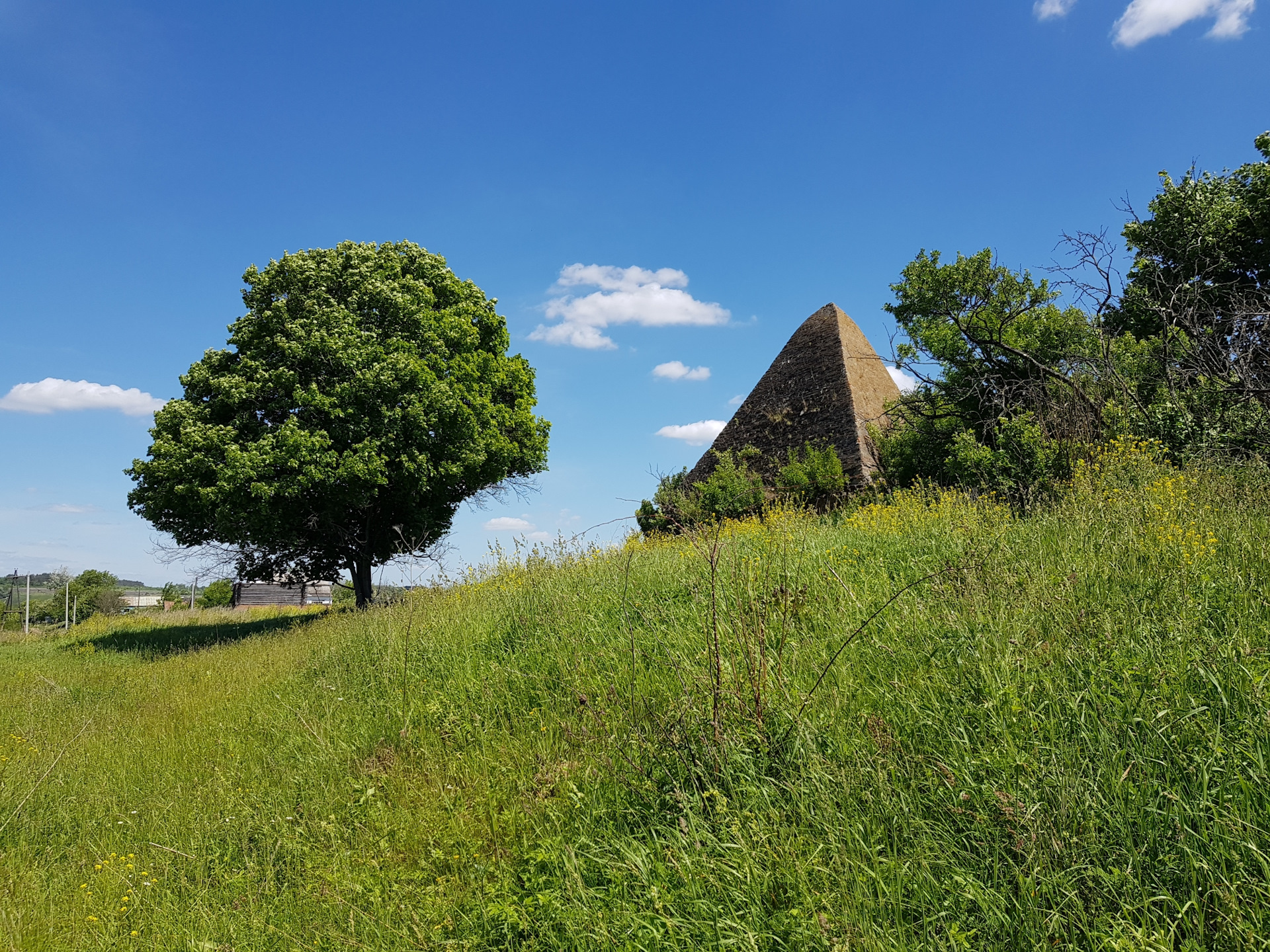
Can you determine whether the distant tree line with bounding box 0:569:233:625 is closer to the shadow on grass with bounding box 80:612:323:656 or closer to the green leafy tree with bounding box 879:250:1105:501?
the shadow on grass with bounding box 80:612:323:656

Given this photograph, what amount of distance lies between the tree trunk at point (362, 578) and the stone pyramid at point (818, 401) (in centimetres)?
1289

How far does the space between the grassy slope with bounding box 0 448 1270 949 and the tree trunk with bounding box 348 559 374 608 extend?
11.1 metres

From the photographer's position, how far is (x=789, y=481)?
23.0 metres

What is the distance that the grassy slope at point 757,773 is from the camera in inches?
99.5

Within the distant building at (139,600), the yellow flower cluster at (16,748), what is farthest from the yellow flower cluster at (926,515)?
the distant building at (139,600)

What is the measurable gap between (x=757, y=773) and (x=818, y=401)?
2342 centimetres

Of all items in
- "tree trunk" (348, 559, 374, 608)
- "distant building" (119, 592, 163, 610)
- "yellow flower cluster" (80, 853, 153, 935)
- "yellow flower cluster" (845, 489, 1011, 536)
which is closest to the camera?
"yellow flower cluster" (80, 853, 153, 935)

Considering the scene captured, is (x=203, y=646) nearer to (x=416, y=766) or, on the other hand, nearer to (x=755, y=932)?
(x=416, y=766)

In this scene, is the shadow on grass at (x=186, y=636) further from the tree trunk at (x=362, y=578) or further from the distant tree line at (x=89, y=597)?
the distant tree line at (x=89, y=597)

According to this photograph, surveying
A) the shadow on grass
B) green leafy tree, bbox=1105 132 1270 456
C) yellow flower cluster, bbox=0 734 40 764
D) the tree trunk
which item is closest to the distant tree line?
the shadow on grass

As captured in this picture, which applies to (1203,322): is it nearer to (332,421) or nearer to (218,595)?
(332,421)

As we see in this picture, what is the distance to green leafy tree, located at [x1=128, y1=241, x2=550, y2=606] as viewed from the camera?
14742 mm

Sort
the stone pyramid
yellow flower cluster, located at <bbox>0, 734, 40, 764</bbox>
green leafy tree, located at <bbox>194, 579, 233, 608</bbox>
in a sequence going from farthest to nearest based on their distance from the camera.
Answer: green leafy tree, located at <bbox>194, 579, 233, 608</bbox> < the stone pyramid < yellow flower cluster, located at <bbox>0, 734, 40, 764</bbox>

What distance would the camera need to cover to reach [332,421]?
15.4m
